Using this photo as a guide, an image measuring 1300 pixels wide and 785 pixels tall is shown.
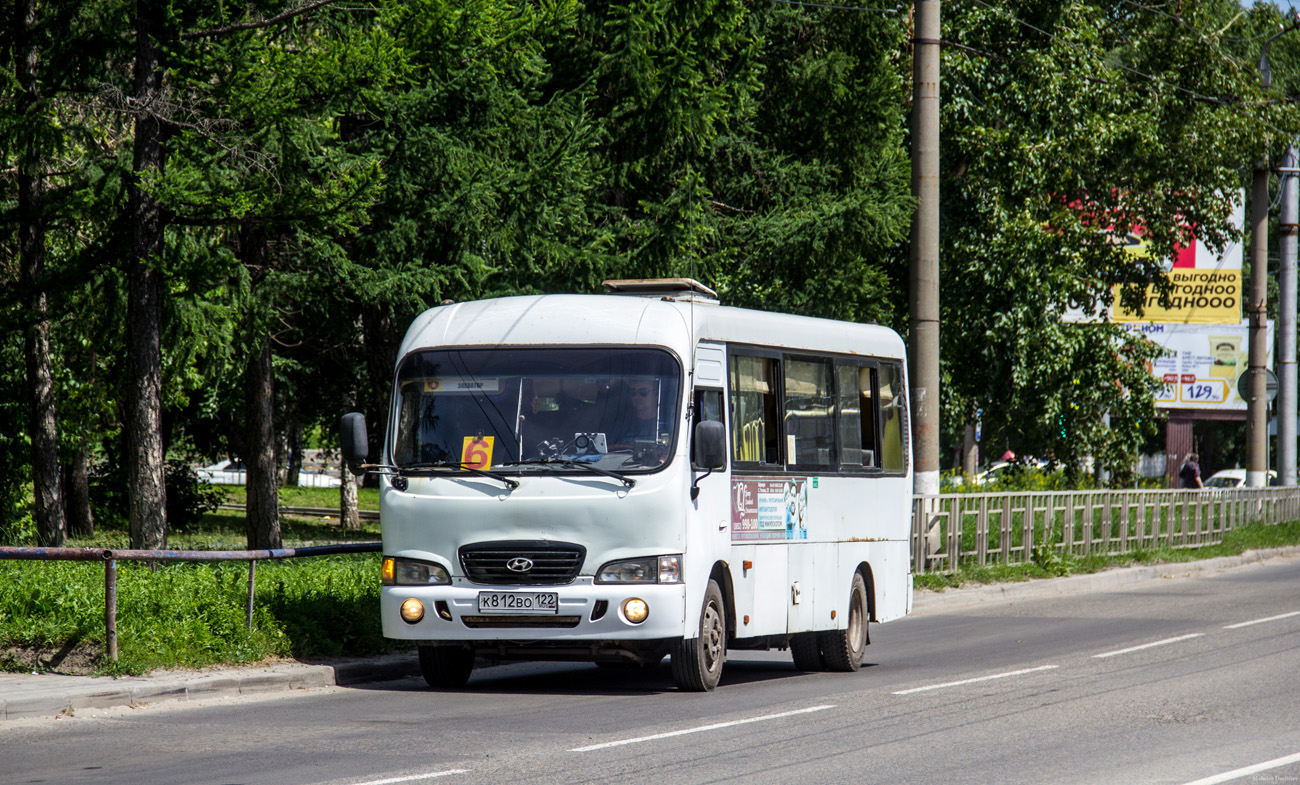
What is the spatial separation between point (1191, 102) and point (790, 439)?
2289 centimetres

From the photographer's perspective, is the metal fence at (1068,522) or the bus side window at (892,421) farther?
the metal fence at (1068,522)

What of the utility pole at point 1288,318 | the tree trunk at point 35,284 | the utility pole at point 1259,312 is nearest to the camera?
the tree trunk at point 35,284

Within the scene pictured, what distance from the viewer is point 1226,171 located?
3231 cm

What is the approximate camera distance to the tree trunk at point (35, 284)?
17016 mm

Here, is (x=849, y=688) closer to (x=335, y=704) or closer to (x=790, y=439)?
(x=790, y=439)

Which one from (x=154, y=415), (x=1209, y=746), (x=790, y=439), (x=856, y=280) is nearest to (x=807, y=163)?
(x=856, y=280)

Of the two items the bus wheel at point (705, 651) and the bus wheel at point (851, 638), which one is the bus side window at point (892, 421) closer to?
the bus wheel at point (851, 638)

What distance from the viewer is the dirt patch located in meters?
10.9

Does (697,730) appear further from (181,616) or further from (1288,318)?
(1288,318)

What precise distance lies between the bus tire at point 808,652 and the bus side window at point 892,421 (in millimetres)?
1813

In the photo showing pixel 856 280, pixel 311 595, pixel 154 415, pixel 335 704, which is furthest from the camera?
pixel 856 280

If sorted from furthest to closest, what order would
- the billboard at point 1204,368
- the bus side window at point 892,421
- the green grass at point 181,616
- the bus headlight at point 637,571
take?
the billboard at point 1204,368
the bus side window at point 892,421
the green grass at point 181,616
the bus headlight at point 637,571

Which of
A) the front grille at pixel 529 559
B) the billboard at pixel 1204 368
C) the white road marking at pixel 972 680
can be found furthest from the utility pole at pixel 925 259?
the billboard at pixel 1204 368

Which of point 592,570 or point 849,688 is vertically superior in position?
point 592,570
